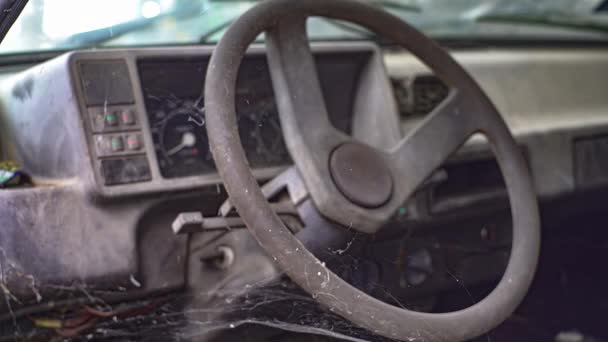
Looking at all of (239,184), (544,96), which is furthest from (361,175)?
(544,96)

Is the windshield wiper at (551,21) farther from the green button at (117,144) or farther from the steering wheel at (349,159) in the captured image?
the green button at (117,144)

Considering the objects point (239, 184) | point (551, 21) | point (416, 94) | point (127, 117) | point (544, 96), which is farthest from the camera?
point (551, 21)

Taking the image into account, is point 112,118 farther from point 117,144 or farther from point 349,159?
point 349,159

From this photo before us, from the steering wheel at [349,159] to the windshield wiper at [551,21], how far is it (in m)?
1.02

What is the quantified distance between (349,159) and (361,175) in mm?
41

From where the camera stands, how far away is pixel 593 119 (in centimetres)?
248

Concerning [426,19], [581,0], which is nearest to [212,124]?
[426,19]

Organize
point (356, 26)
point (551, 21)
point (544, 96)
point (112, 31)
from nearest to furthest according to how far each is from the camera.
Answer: point (112, 31) → point (356, 26) → point (544, 96) → point (551, 21)

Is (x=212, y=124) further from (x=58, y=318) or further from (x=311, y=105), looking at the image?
(x=58, y=318)

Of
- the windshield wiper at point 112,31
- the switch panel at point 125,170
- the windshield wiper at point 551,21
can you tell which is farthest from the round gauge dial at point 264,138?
the windshield wiper at point 551,21

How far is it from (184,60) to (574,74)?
144 centimetres

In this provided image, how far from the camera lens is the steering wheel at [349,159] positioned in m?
1.25

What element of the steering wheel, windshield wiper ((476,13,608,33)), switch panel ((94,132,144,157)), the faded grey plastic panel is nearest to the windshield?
windshield wiper ((476,13,608,33))

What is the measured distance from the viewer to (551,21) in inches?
107
